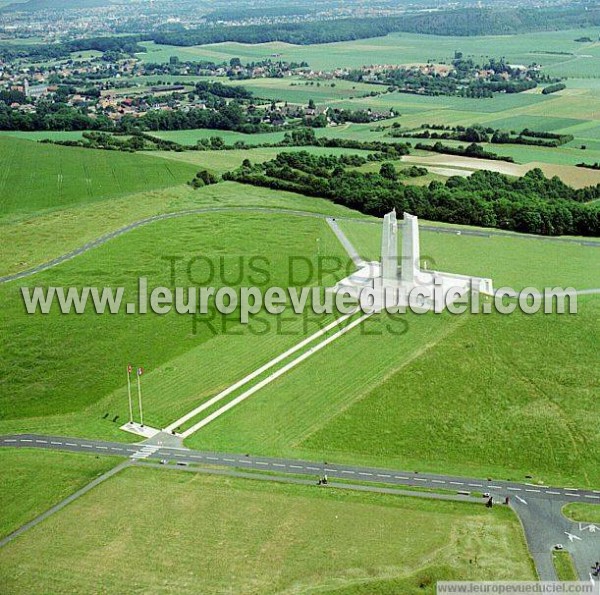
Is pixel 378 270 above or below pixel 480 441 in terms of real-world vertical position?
above

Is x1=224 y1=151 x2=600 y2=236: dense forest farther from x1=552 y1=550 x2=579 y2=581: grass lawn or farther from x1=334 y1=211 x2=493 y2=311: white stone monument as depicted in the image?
x1=552 y1=550 x2=579 y2=581: grass lawn

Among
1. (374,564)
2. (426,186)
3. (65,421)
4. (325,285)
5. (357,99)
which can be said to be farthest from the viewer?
(357,99)

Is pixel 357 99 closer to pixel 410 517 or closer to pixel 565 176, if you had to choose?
pixel 565 176

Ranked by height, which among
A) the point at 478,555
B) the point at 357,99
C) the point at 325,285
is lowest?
the point at 478,555

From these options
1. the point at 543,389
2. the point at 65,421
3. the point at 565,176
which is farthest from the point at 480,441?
the point at 565,176

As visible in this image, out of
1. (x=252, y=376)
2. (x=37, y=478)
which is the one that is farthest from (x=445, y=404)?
(x=37, y=478)

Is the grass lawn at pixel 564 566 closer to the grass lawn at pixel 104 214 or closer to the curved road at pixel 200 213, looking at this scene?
the curved road at pixel 200 213

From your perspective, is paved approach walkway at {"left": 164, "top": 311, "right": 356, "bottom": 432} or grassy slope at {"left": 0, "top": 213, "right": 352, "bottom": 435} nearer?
paved approach walkway at {"left": 164, "top": 311, "right": 356, "bottom": 432}

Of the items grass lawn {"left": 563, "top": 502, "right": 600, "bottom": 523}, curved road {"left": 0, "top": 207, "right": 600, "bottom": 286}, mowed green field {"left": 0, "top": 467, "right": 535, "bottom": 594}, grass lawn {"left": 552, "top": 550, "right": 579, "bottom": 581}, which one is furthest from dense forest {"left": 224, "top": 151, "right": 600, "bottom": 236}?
grass lawn {"left": 552, "top": 550, "right": 579, "bottom": 581}
